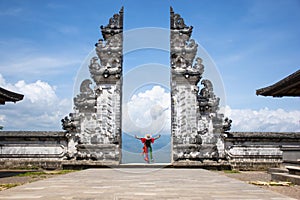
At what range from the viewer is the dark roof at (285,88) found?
9998 millimetres

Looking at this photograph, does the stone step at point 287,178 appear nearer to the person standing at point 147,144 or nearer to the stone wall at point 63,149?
the stone wall at point 63,149

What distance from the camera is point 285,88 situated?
35.4ft

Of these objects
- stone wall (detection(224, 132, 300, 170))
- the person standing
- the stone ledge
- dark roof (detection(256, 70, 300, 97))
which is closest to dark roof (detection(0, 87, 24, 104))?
the stone ledge

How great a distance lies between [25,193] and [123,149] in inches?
332

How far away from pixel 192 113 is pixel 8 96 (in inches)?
304

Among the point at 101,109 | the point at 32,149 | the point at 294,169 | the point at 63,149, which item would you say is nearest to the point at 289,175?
the point at 294,169

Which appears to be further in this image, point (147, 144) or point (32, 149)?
point (147, 144)

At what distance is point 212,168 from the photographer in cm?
1419

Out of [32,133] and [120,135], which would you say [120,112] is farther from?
[32,133]

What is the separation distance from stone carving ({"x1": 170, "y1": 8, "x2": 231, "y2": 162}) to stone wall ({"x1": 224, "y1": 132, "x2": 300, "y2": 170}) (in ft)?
1.75

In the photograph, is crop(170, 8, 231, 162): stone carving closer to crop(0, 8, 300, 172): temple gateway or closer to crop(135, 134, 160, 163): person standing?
crop(0, 8, 300, 172): temple gateway

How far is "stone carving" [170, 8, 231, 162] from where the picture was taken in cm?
1455

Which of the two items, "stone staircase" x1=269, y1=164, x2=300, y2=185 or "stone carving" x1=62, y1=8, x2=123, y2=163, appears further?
"stone carving" x1=62, y1=8, x2=123, y2=163

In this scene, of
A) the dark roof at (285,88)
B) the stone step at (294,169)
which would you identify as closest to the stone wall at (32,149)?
the dark roof at (285,88)
